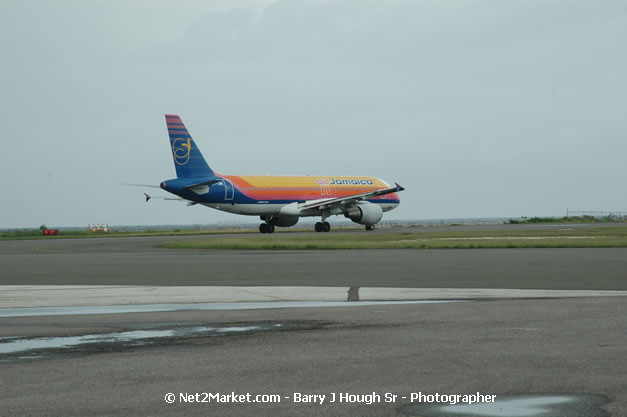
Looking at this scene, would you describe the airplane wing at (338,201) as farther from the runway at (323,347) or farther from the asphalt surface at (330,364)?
the asphalt surface at (330,364)

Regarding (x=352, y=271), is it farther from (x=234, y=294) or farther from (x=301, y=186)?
(x=301, y=186)

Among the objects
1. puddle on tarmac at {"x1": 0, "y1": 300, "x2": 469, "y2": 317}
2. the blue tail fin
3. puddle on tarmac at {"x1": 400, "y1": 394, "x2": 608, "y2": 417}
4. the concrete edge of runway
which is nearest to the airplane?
the blue tail fin

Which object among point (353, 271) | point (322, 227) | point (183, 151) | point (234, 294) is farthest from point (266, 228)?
point (234, 294)

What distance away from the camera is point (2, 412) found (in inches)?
216

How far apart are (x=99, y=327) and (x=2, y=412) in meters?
4.31

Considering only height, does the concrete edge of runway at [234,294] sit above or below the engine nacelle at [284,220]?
below

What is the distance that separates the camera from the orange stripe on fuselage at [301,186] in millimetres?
55312

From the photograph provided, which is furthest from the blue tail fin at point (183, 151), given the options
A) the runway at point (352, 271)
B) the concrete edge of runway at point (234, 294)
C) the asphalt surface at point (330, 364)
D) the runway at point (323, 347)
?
the asphalt surface at point (330, 364)

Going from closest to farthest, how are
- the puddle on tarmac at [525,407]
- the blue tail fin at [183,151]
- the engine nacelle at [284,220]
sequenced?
the puddle on tarmac at [525,407]
the blue tail fin at [183,151]
the engine nacelle at [284,220]

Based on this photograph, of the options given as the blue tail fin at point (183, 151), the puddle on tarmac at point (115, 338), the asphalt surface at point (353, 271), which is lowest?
the puddle on tarmac at point (115, 338)

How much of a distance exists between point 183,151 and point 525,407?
160ft

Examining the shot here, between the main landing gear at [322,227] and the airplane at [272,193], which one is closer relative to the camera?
the airplane at [272,193]

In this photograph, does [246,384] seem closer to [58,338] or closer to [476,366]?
[476,366]

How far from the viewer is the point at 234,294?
46.0 ft
